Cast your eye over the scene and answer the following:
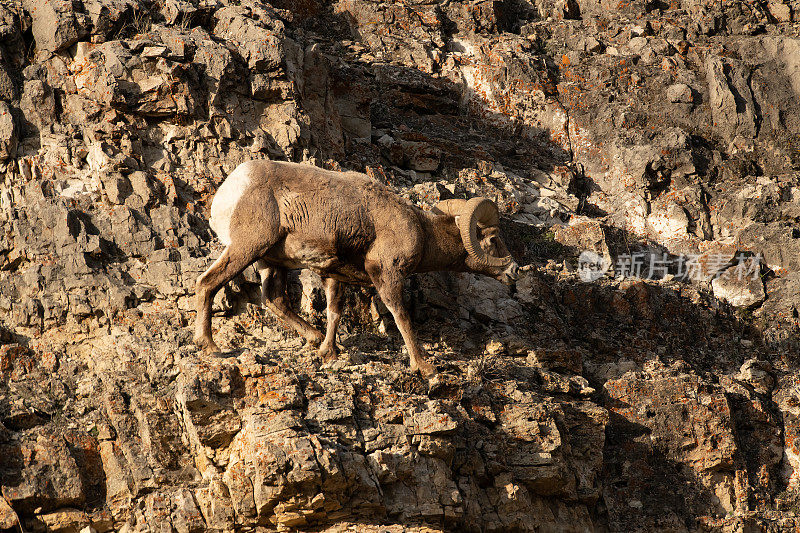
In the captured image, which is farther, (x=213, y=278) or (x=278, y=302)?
(x=278, y=302)

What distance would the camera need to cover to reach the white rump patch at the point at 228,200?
14.8 m

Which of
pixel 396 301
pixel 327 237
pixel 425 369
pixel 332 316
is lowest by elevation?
pixel 425 369

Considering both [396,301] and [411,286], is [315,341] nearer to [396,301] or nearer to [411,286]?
[396,301]

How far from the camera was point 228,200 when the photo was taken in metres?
14.8

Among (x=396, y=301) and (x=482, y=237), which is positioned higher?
(x=482, y=237)

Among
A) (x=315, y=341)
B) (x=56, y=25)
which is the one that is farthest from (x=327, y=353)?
(x=56, y=25)

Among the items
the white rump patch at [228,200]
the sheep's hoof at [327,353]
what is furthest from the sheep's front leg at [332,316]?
the white rump patch at [228,200]

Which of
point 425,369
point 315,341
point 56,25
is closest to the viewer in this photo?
point 425,369

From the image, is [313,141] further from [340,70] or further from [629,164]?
[629,164]

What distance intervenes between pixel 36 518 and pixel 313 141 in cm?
902

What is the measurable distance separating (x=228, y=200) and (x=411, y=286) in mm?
3743

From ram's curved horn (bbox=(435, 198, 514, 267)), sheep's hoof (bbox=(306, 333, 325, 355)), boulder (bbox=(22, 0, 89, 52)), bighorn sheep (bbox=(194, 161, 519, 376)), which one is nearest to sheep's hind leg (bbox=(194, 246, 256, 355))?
bighorn sheep (bbox=(194, 161, 519, 376))

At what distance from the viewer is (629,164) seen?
2317 centimetres

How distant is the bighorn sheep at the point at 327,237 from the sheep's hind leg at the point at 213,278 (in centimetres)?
1
